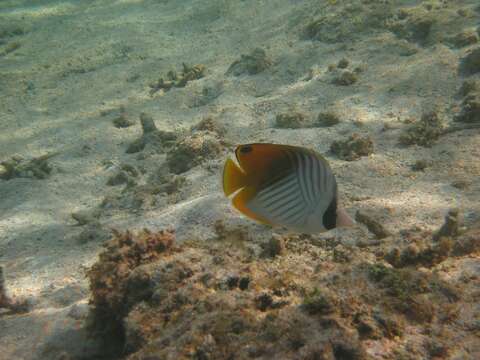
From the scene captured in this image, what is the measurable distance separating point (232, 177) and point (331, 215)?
45 centimetres

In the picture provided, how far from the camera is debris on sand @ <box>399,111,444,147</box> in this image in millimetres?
5117

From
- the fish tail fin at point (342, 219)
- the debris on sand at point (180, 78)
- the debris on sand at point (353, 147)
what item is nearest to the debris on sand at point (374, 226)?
the debris on sand at point (353, 147)

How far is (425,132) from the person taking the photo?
5156mm

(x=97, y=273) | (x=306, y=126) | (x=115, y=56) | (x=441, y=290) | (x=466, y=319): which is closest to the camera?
(x=466, y=319)

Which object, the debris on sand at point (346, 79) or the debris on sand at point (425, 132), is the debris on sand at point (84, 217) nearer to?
the debris on sand at point (425, 132)

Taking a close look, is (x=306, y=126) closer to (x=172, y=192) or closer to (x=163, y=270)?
(x=172, y=192)

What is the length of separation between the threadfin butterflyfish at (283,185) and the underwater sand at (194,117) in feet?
6.07

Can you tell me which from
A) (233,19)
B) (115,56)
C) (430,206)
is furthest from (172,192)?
(233,19)

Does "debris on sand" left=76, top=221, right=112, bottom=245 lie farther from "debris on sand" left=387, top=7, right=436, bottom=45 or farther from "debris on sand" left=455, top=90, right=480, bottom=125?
"debris on sand" left=387, top=7, right=436, bottom=45

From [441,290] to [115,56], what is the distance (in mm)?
11019

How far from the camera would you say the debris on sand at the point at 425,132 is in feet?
16.8

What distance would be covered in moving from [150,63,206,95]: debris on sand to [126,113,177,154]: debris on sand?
88.7 inches

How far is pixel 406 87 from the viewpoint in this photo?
6.53 m

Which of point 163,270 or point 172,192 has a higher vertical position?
point 163,270
